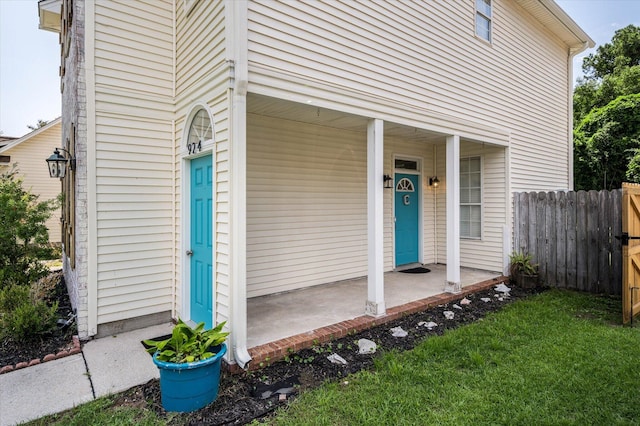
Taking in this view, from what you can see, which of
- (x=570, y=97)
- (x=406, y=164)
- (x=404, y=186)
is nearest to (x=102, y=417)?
(x=404, y=186)

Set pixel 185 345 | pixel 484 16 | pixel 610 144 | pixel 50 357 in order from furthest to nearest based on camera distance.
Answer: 1. pixel 610 144
2. pixel 484 16
3. pixel 50 357
4. pixel 185 345

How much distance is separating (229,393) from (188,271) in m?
1.90

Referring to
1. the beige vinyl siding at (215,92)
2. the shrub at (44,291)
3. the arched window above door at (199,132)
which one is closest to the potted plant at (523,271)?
the beige vinyl siding at (215,92)

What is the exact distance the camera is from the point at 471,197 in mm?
7504

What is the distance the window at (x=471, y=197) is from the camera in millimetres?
7348

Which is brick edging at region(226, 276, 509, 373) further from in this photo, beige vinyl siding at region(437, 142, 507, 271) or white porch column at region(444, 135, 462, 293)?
beige vinyl siding at region(437, 142, 507, 271)

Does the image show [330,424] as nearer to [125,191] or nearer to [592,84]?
[125,191]

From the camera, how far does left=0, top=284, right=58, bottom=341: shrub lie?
385cm

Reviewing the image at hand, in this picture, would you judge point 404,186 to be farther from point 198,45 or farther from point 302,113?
point 198,45

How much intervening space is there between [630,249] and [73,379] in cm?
652

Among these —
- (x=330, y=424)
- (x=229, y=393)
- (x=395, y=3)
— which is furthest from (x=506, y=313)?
(x=395, y=3)

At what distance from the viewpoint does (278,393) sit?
2904 mm

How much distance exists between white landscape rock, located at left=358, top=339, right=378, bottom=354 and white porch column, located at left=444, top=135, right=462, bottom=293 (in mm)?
2442

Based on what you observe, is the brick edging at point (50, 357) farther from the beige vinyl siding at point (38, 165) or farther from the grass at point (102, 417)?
the beige vinyl siding at point (38, 165)
